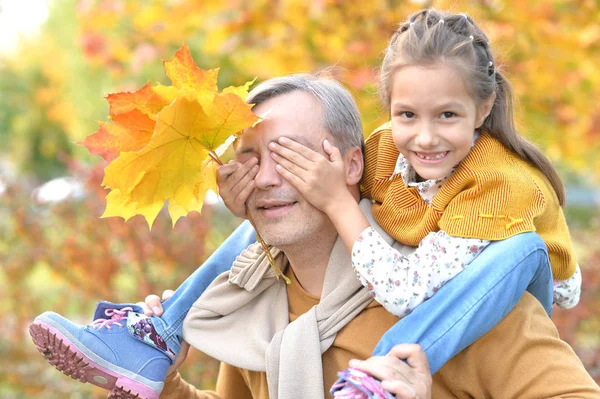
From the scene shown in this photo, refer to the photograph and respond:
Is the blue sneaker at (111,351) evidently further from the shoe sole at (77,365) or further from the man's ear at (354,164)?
the man's ear at (354,164)

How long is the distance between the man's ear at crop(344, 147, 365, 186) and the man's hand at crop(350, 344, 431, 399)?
2.23 feet

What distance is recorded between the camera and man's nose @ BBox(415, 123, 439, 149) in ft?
6.91

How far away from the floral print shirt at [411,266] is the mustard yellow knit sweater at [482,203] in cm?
4

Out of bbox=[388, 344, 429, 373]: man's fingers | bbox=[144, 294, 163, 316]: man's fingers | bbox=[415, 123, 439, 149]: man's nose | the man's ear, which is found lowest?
bbox=[388, 344, 429, 373]: man's fingers

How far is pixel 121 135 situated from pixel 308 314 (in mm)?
749

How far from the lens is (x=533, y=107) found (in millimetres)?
5426

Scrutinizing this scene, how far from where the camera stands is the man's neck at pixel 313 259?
8.07ft

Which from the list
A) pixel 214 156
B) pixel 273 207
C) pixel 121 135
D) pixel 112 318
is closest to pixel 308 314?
pixel 273 207

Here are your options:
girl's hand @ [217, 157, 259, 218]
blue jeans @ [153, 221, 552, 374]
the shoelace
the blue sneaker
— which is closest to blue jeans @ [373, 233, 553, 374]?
blue jeans @ [153, 221, 552, 374]

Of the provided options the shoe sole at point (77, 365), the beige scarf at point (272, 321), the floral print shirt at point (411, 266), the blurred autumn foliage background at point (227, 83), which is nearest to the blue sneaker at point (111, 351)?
the shoe sole at point (77, 365)

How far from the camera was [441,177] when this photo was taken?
86.7 inches

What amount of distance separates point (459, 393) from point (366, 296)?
378 mm

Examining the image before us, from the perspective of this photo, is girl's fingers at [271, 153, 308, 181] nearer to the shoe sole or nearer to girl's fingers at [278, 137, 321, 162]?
girl's fingers at [278, 137, 321, 162]

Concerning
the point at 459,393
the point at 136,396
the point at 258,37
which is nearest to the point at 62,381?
the point at 258,37
